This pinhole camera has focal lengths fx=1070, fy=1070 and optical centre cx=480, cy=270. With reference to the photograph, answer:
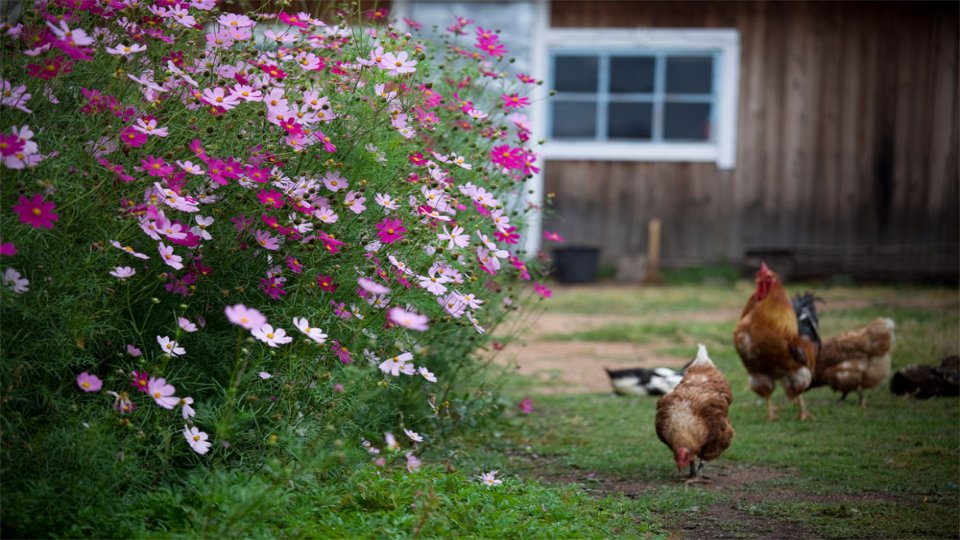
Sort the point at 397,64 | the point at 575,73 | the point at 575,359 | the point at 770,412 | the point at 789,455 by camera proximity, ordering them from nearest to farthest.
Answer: the point at 397,64 < the point at 789,455 < the point at 770,412 < the point at 575,359 < the point at 575,73

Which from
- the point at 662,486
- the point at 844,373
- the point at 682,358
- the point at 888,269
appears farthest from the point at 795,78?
the point at 662,486

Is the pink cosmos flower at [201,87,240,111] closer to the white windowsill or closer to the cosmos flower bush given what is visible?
the cosmos flower bush

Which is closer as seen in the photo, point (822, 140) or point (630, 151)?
point (822, 140)

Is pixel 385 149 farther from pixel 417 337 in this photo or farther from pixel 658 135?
pixel 658 135

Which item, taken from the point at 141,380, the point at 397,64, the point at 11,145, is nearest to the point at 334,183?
the point at 397,64

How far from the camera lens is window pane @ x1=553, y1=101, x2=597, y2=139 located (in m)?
13.1

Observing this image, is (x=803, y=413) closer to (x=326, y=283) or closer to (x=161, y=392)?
(x=326, y=283)

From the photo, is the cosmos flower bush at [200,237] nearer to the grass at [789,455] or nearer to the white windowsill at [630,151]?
the grass at [789,455]

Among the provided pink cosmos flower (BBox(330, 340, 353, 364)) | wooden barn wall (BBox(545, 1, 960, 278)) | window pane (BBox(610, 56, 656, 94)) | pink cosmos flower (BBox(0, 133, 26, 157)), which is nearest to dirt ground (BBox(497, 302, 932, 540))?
pink cosmos flower (BBox(330, 340, 353, 364))

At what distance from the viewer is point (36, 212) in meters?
2.58

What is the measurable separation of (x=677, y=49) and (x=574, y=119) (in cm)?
148

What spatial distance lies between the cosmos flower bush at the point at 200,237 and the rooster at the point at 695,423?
1145mm

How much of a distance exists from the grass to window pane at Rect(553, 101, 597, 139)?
5693mm

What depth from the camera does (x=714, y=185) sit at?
42.0 ft
